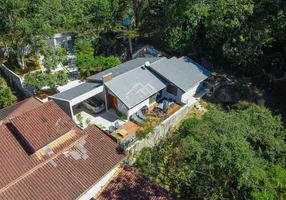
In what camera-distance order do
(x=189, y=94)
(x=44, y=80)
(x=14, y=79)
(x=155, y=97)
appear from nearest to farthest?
(x=44, y=80) < (x=155, y=97) < (x=189, y=94) < (x=14, y=79)

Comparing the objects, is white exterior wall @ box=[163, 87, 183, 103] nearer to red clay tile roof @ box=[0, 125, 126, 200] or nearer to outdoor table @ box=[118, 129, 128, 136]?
outdoor table @ box=[118, 129, 128, 136]

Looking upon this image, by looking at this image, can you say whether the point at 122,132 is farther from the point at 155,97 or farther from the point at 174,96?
the point at 174,96

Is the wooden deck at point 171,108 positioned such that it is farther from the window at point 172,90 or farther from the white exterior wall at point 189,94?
the window at point 172,90

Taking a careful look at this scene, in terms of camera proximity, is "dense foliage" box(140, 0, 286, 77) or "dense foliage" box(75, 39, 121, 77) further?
"dense foliage" box(75, 39, 121, 77)

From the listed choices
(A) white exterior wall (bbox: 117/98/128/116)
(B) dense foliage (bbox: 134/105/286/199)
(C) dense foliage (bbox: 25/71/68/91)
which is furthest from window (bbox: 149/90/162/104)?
(C) dense foliage (bbox: 25/71/68/91)

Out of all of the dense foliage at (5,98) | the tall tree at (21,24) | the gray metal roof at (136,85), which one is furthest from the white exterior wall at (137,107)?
the tall tree at (21,24)

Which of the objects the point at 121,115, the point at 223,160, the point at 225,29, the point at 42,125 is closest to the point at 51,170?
the point at 42,125
